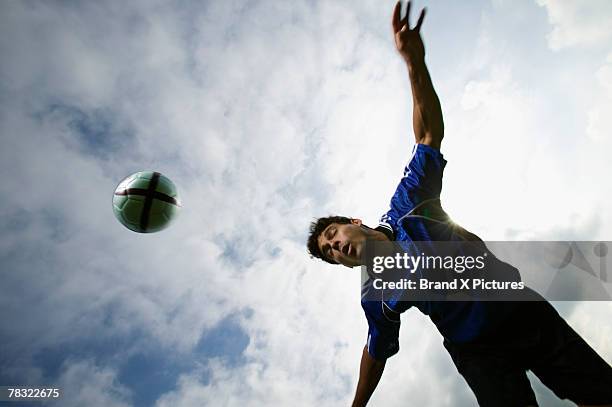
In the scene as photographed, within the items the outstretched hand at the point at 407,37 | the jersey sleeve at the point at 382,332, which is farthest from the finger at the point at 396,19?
the jersey sleeve at the point at 382,332

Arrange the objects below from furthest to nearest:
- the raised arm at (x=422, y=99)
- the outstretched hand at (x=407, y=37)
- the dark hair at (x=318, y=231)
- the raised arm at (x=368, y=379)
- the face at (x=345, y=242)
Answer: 1. the dark hair at (x=318, y=231)
2. the face at (x=345, y=242)
3. the raised arm at (x=368, y=379)
4. the outstretched hand at (x=407, y=37)
5. the raised arm at (x=422, y=99)

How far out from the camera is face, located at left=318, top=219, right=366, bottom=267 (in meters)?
4.17

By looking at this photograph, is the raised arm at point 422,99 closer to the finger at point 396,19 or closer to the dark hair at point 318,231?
the finger at point 396,19

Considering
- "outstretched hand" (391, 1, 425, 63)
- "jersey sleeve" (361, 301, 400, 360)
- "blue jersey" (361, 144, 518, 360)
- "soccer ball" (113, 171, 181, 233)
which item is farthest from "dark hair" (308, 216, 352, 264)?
"soccer ball" (113, 171, 181, 233)

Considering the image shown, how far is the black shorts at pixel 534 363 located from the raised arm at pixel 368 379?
1129 millimetres

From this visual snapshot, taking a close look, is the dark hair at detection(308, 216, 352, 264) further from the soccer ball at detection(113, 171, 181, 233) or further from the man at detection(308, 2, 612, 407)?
the soccer ball at detection(113, 171, 181, 233)

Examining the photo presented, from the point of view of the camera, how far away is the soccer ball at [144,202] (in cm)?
712

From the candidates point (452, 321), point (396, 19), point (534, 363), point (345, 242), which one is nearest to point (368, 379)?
point (452, 321)

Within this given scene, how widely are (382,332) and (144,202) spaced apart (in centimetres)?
554

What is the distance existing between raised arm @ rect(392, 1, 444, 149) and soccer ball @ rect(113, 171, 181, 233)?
5.67 meters

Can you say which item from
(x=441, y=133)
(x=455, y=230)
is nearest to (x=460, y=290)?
(x=455, y=230)

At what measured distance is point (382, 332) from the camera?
411 cm

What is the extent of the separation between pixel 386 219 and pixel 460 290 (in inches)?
49.3

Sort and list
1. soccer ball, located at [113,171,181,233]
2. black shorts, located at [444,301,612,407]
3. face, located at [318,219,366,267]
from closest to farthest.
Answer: black shorts, located at [444,301,612,407]
face, located at [318,219,366,267]
soccer ball, located at [113,171,181,233]
